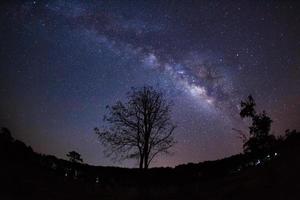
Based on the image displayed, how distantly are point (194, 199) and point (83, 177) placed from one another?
1066cm

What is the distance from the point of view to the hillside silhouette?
1077 inches

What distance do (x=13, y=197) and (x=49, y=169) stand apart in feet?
20.3

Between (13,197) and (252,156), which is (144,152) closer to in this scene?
(252,156)

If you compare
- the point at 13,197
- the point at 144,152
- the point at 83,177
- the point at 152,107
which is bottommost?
the point at 13,197

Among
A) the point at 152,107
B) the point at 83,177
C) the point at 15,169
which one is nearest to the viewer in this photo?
the point at 15,169

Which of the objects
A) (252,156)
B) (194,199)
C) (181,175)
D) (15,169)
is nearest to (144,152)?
(181,175)

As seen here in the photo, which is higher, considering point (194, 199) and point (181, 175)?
point (181, 175)

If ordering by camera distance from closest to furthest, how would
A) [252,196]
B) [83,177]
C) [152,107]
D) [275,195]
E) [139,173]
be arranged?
[275,195] < [252,196] < [83,177] < [139,173] < [152,107]

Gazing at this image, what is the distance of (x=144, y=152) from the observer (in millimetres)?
38469

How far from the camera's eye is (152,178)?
3684 cm

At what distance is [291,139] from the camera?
3094 cm

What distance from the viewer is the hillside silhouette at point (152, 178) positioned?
27344 millimetres

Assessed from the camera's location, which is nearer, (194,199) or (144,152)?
(194,199)

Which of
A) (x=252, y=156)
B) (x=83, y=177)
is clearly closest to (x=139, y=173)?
(x=83, y=177)
